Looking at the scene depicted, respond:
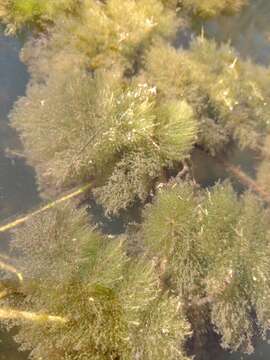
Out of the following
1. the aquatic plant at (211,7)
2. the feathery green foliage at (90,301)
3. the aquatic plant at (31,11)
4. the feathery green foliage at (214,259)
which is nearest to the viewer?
the feathery green foliage at (90,301)

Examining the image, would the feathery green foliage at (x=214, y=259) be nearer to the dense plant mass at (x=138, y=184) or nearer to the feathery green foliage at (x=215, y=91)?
the dense plant mass at (x=138, y=184)

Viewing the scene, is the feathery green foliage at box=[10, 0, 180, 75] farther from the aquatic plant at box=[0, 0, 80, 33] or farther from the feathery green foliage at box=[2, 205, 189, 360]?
the feathery green foliage at box=[2, 205, 189, 360]

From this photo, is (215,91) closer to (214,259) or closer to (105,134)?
(105,134)

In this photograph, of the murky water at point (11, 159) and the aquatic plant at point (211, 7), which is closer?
the murky water at point (11, 159)

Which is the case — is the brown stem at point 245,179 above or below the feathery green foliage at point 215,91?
below

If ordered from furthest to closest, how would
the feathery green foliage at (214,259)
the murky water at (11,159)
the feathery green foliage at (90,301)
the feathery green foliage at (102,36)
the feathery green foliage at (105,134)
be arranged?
the feathery green foliage at (102,36)
the murky water at (11,159)
the feathery green foliage at (105,134)
the feathery green foliage at (214,259)
the feathery green foliage at (90,301)

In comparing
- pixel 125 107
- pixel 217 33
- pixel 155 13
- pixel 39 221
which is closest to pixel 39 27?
pixel 155 13

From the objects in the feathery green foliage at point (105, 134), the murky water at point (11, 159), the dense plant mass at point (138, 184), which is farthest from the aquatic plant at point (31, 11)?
the feathery green foliage at point (105, 134)

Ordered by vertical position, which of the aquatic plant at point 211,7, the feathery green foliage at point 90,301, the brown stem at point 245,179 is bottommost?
the feathery green foliage at point 90,301

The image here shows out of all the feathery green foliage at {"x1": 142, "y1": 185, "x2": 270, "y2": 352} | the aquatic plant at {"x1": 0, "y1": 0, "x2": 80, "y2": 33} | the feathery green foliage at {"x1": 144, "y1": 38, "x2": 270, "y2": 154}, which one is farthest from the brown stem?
the aquatic plant at {"x1": 0, "y1": 0, "x2": 80, "y2": 33}
